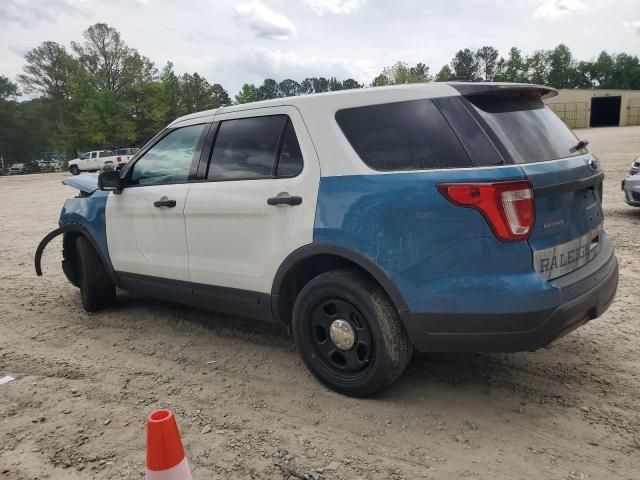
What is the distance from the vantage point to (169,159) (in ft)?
13.8

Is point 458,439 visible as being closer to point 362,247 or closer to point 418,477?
point 418,477

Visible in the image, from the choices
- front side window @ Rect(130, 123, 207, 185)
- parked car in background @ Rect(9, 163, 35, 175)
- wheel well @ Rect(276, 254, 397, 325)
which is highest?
front side window @ Rect(130, 123, 207, 185)

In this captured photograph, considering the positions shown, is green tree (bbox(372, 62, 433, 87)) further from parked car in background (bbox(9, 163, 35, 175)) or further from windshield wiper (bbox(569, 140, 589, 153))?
windshield wiper (bbox(569, 140, 589, 153))

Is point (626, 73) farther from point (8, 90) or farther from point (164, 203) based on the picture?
point (164, 203)

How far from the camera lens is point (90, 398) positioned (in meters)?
3.33

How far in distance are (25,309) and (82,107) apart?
52995mm

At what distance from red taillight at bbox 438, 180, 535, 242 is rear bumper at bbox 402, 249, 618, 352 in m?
0.42

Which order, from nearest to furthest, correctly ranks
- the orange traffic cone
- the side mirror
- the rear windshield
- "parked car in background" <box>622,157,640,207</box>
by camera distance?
the orange traffic cone < the rear windshield < the side mirror < "parked car in background" <box>622,157,640,207</box>

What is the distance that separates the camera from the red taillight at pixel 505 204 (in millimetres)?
2537

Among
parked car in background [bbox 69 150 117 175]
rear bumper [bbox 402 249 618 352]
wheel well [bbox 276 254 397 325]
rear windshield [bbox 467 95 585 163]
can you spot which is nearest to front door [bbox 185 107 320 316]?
wheel well [bbox 276 254 397 325]

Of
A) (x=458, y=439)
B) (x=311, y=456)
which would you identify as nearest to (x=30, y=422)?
(x=311, y=456)

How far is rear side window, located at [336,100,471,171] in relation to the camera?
2.74m

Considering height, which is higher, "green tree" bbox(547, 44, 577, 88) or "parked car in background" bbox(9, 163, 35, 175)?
"green tree" bbox(547, 44, 577, 88)

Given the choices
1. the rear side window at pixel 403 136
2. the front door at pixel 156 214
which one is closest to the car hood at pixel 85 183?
the front door at pixel 156 214
